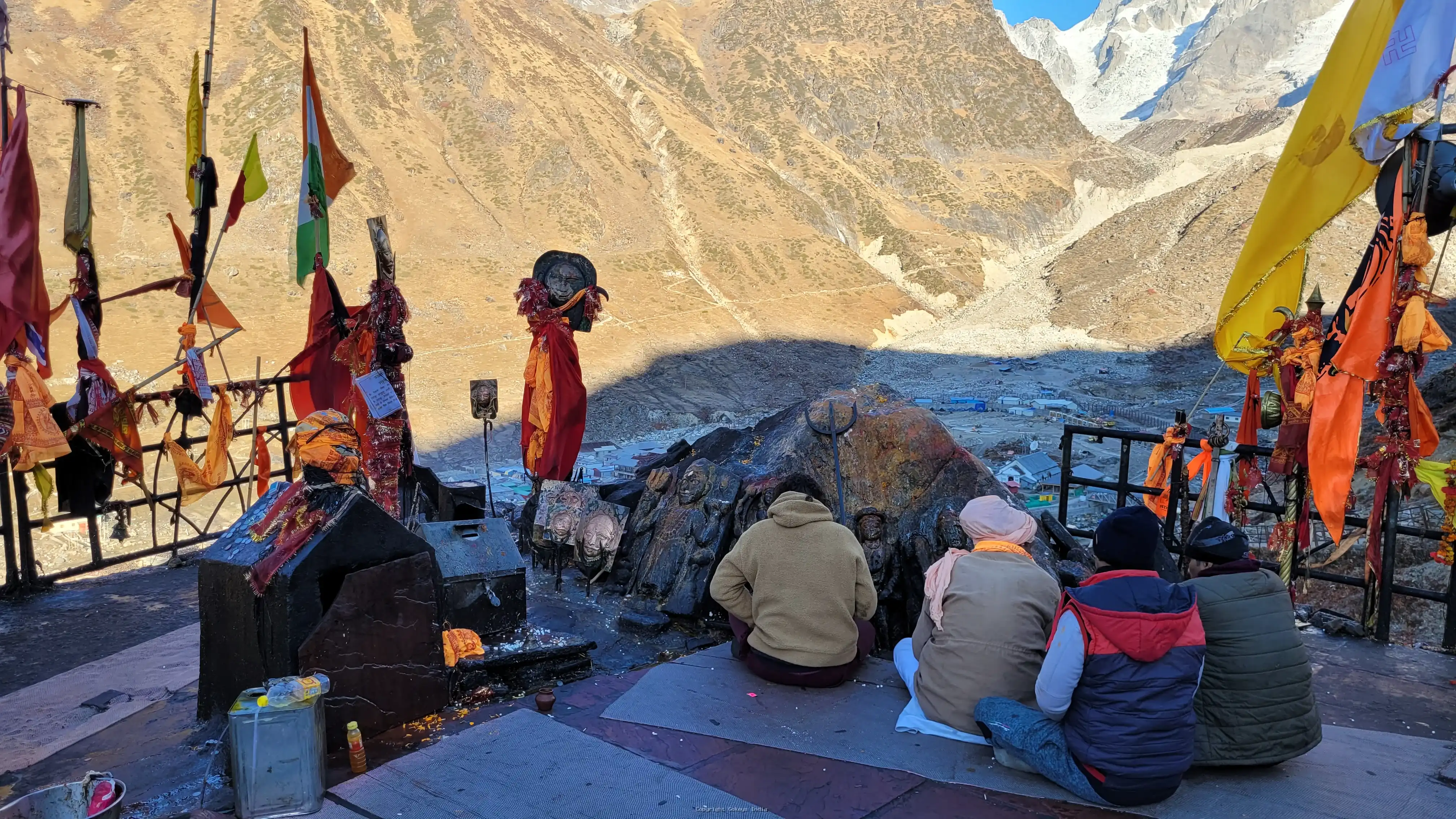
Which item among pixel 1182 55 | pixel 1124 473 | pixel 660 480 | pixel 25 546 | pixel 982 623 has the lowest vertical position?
pixel 25 546

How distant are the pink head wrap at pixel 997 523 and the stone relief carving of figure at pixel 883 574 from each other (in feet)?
5.17

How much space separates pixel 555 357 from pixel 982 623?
15.6 ft

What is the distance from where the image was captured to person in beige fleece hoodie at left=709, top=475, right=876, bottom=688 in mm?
4504

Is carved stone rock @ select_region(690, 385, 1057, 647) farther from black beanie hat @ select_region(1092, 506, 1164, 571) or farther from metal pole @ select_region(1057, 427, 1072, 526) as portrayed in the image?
black beanie hat @ select_region(1092, 506, 1164, 571)

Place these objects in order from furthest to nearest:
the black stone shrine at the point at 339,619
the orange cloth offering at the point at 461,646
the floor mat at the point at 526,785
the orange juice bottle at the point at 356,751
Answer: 1. the orange cloth offering at the point at 461,646
2. the black stone shrine at the point at 339,619
3. the orange juice bottle at the point at 356,751
4. the floor mat at the point at 526,785

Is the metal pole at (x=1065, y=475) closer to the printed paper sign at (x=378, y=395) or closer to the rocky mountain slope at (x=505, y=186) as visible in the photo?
the printed paper sign at (x=378, y=395)

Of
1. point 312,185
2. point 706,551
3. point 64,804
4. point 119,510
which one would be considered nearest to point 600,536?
point 706,551

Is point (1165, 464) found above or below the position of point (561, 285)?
below

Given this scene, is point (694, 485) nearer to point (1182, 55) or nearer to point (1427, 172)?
point (1427, 172)

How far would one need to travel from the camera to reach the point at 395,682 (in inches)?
165

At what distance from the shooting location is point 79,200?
22.3 ft

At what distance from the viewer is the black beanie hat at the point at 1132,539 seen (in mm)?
3523

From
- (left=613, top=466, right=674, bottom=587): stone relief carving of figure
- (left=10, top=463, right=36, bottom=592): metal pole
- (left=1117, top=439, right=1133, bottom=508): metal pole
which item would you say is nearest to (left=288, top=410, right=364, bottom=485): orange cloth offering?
(left=613, top=466, right=674, bottom=587): stone relief carving of figure

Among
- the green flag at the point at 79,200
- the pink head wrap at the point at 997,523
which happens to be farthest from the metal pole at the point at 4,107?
the pink head wrap at the point at 997,523
